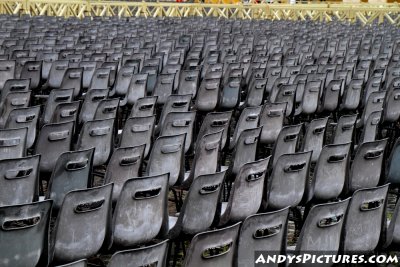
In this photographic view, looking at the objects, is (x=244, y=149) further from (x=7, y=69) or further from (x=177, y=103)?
(x=7, y=69)

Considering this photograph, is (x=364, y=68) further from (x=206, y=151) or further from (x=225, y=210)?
(x=225, y=210)

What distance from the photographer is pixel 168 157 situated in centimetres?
678

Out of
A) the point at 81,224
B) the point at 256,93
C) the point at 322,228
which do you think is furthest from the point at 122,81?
the point at 322,228

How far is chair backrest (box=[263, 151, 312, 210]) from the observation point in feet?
20.5

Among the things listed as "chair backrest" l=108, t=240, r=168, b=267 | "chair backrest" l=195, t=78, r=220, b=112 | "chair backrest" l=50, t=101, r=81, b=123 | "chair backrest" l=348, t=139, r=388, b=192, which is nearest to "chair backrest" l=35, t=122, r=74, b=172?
"chair backrest" l=50, t=101, r=81, b=123

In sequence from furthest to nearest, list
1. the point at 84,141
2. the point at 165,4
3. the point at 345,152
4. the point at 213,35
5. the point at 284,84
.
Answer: the point at 165,4 → the point at 213,35 → the point at 284,84 → the point at 84,141 → the point at 345,152

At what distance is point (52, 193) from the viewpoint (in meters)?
5.95

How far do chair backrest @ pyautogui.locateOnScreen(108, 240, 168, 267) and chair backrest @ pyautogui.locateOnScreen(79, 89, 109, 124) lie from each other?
486cm

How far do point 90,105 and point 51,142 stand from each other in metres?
1.94

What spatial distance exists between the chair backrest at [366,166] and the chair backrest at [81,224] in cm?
235

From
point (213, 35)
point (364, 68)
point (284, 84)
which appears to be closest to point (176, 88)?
point (284, 84)

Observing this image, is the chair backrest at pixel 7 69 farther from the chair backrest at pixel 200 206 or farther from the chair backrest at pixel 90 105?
the chair backrest at pixel 200 206

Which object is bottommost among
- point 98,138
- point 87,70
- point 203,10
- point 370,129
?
point 370,129

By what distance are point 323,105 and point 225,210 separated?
5.25m
